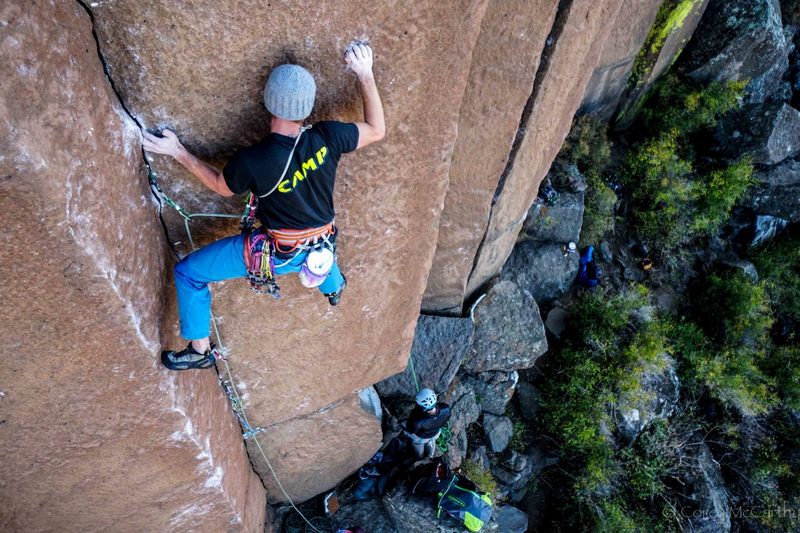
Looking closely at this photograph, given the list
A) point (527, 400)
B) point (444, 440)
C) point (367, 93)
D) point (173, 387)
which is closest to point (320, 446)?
point (444, 440)

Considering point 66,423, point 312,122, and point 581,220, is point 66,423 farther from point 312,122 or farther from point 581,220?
point 581,220

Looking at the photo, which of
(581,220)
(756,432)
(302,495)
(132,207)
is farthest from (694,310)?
(132,207)

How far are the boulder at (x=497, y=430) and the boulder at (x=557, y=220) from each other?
2.64 m

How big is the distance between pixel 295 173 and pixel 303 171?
0.12 ft

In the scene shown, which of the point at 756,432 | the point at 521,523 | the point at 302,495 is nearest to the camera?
the point at 302,495

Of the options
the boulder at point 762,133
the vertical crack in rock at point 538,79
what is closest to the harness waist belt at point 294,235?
the vertical crack in rock at point 538,79

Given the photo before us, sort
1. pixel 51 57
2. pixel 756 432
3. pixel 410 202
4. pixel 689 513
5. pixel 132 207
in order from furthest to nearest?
pixel 756 432
pixel 689 513
pixel 410 202
pixel 132 207
pixel 51 57

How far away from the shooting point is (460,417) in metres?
6.05

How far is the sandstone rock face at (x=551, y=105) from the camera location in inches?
138

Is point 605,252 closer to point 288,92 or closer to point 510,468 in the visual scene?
point 510,468

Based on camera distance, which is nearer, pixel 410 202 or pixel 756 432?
pixel 410 202

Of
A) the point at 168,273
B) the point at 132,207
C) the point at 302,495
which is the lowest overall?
the point at 302,495

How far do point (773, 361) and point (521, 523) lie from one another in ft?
18.5

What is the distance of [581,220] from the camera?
288 inches
